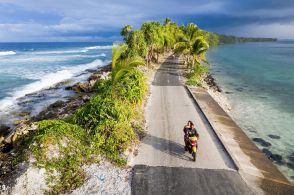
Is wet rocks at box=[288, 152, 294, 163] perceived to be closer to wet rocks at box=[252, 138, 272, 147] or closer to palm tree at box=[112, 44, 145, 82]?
wet rocks at box=[252, 138, 272, 147]

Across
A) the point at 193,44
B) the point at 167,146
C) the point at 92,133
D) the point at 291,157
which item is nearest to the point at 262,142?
the point at 291,157

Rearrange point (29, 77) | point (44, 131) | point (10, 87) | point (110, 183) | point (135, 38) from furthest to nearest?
point (29, 77), point (10, 87), point (135, 38), point (44, 131), point (110, 183)

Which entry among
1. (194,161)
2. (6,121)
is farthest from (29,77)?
(194,161)

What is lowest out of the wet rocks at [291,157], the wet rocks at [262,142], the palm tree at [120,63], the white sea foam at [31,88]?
the wet rocks at [291,157]

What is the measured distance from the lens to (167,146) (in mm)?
16141

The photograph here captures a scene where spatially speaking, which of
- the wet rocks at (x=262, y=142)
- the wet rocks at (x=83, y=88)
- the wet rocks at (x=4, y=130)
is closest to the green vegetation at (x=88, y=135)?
the wet rocks at (x=262, y=142)

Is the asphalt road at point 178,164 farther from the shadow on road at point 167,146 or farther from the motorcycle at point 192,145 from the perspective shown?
the motorcycle at point 192,145

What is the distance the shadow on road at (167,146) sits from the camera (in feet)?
49.9

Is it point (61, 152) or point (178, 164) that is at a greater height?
point (61, 152)

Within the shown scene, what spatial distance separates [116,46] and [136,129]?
4.77m

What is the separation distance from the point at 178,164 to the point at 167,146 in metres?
2.03

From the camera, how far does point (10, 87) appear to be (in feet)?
146

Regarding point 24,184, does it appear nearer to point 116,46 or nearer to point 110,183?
point 110,183

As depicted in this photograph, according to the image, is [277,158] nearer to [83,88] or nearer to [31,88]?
[83,88]
